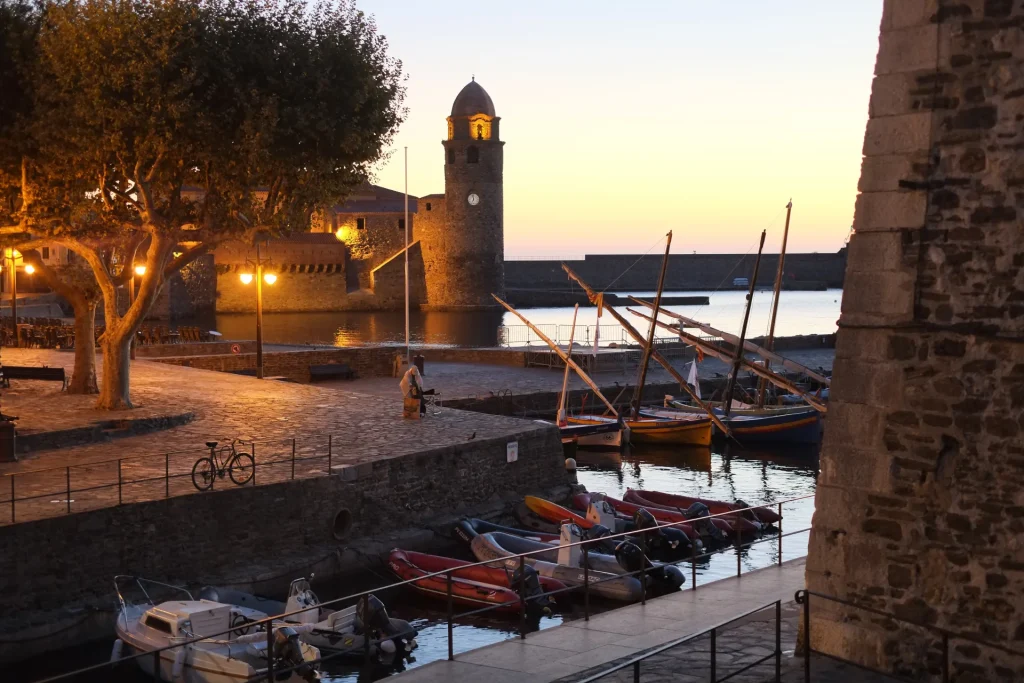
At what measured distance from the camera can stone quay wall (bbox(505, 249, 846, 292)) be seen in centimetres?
11744

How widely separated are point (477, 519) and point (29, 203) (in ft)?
30.0

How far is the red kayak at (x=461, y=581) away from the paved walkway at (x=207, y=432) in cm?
177

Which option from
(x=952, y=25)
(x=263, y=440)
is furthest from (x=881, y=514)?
(x=263, y=440)

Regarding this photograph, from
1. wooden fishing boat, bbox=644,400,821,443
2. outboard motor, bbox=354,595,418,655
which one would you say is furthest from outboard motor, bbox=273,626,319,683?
wooden fishing boat, bbox=644,400,821,443

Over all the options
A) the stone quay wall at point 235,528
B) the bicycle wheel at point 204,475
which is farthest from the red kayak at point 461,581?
the bicycle wheel at point 204,475

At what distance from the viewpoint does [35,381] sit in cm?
2527

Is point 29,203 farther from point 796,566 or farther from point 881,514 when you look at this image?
point 881,514

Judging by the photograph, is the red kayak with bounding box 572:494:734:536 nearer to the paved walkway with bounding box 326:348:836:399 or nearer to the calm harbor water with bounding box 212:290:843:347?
the paved walkway with bounding box 326:348:836:399

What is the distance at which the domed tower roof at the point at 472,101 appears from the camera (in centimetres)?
7731

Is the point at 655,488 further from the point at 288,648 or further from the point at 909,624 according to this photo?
the point at 909,624

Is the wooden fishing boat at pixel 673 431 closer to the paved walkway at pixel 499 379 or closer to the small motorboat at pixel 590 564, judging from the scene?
the paved walkway at pixel 499 379

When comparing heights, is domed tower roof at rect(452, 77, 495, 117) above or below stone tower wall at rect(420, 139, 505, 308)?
above

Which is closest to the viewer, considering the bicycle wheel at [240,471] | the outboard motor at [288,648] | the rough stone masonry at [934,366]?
the rough stone masonry at [934,366]

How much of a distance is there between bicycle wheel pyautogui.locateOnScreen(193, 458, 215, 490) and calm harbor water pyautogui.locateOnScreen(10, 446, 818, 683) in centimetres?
211
